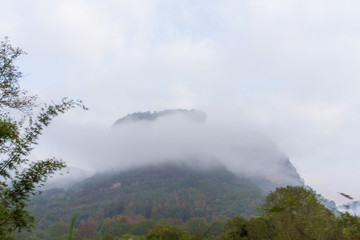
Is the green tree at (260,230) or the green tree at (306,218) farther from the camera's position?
the green tree at (260,230)

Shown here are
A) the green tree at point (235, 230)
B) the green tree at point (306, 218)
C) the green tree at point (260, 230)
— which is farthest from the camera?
the green tree at point (235, 230)

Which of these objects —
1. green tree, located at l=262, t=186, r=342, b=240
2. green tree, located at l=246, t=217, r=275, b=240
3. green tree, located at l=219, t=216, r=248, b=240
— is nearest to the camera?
green tree, located at l=262, t=186, r=342, b=240

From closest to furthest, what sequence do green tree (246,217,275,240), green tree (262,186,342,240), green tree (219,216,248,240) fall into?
green tree (262,186,342,240), green tree (246,217,275,240), green tree (219,216,248,240)

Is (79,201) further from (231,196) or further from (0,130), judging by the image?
(0,130)

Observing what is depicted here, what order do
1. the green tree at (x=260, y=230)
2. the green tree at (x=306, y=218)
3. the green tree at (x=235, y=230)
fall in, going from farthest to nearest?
the green tree at (x=235, y=230) < the green tree at (x=260, y=230) < the green tree at (x=306, y=218)

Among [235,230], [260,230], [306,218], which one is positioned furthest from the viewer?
[235,230]

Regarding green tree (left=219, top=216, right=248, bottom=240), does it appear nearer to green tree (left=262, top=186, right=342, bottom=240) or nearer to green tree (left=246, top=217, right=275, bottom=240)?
green tree (left=246, top=217, right=275, bottom=240)

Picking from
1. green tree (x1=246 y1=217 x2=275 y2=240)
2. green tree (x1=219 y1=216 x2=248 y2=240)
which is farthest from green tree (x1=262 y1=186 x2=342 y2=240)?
green tree (x1=219 y1=216 x2=248 y2=240)

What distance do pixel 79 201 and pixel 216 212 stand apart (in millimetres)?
108196

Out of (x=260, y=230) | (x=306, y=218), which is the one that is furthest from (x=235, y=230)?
(x=306, y=218)

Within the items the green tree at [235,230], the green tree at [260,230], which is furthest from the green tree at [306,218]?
the green tree at [235,230]

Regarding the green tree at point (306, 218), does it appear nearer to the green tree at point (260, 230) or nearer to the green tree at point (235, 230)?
the green tree at point (260, 230)

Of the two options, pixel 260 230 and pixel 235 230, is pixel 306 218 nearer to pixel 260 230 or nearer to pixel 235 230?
pixel 260 230

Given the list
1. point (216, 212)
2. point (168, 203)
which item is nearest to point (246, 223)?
point (216, 212)
